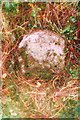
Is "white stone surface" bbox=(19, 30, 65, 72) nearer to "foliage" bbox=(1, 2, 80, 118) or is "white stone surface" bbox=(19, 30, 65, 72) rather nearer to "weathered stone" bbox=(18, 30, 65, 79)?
"weathered stone" bbox=(18, 30, 65, 79)

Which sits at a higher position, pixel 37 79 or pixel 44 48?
pixel 44 48

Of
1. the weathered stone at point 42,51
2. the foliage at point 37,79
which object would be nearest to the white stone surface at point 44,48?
the weathered stone at point 42,51

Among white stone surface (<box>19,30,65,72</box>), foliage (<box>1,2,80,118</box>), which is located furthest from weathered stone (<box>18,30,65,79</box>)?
foliage (<box>1,2,80,118</box>)

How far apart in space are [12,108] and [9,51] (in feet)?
4.24

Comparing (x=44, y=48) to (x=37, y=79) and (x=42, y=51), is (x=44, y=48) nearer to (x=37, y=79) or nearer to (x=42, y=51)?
(x=42, y=51)

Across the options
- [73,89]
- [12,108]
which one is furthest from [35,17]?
[12,108]

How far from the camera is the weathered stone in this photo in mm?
2406

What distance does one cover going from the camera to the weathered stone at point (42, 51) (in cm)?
241

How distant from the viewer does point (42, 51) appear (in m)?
2.41

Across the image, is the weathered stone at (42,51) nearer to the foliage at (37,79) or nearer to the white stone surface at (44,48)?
the white stone surface at (44,48)

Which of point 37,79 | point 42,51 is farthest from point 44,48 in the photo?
point 37,79

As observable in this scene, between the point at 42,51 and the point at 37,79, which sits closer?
the point at 42,51

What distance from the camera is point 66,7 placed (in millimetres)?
2455

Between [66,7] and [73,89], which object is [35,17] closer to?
[66,7]
